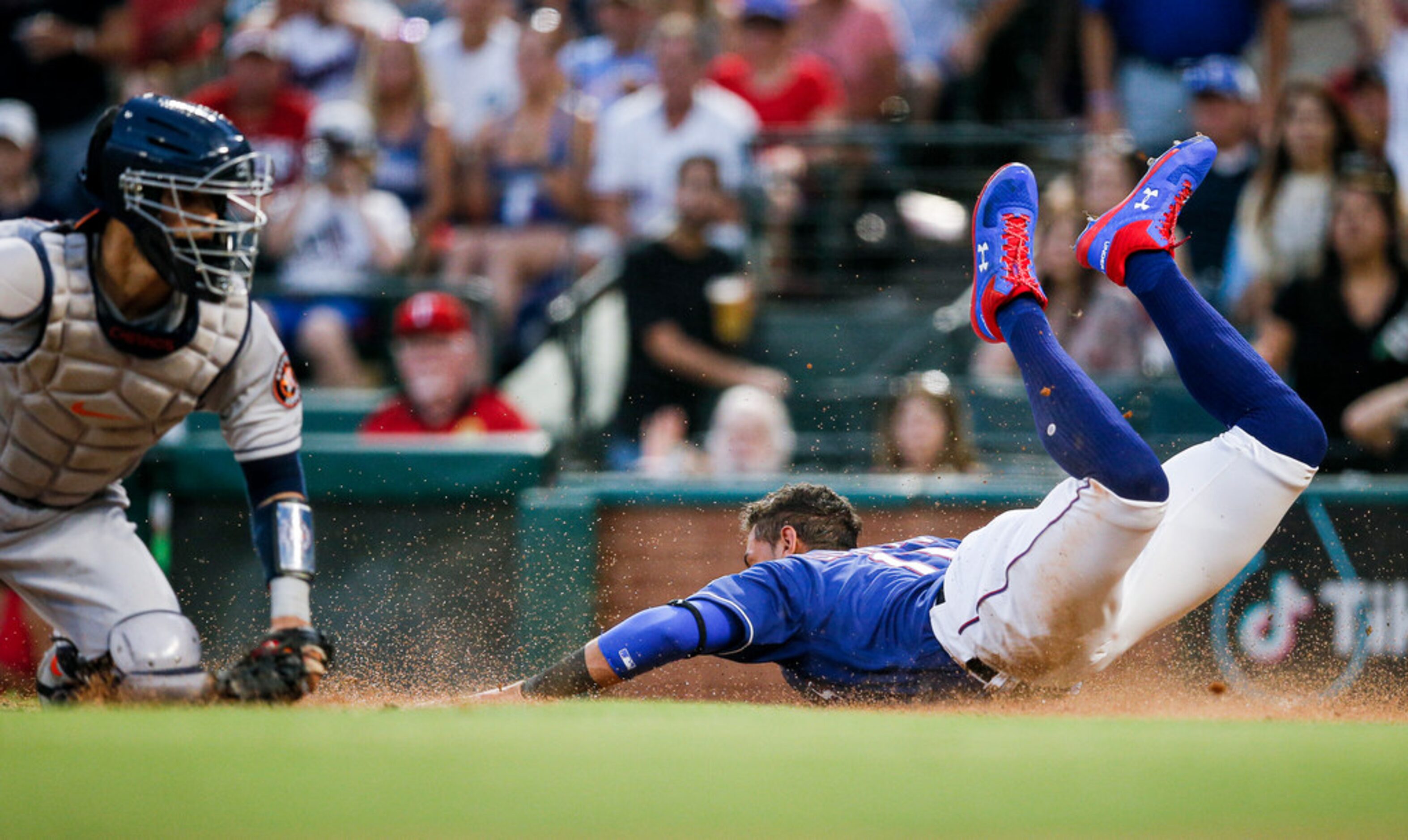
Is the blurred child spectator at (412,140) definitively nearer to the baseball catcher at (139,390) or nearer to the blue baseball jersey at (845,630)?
the baseball catcher at (139,390)

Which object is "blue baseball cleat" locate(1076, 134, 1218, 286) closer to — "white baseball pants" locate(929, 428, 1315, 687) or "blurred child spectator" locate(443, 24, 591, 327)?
"white baseball pants" locate(929, 428, 1315, 687)

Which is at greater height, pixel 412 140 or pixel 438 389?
pixel 412 140

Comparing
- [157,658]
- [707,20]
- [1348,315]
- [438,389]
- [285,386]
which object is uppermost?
[707,20]

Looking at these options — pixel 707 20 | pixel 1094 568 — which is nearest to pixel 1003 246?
pixel 1094 568

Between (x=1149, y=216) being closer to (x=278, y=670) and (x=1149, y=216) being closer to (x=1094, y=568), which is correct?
(x=1094, y=568)

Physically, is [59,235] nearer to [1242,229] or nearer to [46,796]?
[46,796]

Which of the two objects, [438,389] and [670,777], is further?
[438,389]

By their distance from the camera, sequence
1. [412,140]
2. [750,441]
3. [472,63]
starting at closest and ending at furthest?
1. [750,441]
2. [412,140]
3. [472,63]
